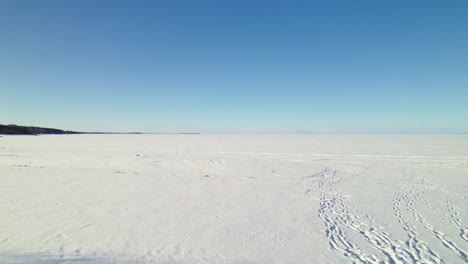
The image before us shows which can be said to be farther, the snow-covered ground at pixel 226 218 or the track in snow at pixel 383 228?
the track in snow at pixel 383 228

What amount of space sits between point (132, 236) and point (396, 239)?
5616 millimetres

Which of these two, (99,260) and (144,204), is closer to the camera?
(99,260)

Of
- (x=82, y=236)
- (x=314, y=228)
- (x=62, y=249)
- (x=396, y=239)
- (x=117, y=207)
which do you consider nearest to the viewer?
(x=62, y=249)

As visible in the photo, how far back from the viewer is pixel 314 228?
A: 498cm

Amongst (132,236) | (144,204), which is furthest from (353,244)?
(144,204)

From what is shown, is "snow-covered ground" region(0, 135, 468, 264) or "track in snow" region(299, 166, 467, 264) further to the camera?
"track in snow" region(299, 166, 467, 264)

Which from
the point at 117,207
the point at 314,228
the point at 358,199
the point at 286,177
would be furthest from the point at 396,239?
the point at 117,207

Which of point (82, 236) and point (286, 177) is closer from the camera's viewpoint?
point (82, 236)

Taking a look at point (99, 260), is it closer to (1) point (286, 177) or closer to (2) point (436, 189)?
(1) point (286, 177)

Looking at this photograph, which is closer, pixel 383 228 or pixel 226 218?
pixel 383 228

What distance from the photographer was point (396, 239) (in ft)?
14.8

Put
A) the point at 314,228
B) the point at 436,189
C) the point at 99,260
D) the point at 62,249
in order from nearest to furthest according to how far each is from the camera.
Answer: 1. the point at 99,260
2. the point at 62,249
3. the point at 314,228
4. the point at 436,189

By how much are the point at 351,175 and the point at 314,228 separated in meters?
6.82

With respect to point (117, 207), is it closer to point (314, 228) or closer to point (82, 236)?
point (82, 236)
